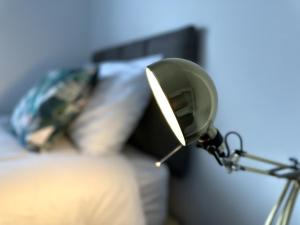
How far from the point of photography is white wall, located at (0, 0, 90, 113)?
7.25ft

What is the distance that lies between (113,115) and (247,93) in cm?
53

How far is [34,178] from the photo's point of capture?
104cm

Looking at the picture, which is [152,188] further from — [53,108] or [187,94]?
[187,94]

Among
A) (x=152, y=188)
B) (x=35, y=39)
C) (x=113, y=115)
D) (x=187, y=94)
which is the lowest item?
(x=152, y=188)

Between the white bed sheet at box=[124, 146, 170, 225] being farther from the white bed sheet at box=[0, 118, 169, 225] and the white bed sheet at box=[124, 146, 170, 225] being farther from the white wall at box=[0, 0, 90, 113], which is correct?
the white wall at box=[0, 0, 90, 113]

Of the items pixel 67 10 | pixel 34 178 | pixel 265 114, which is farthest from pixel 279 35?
pixel 67 10

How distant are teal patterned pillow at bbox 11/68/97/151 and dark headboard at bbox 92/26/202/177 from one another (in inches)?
10.7

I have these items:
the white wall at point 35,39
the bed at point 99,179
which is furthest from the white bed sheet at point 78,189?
the white wall at point 35,39

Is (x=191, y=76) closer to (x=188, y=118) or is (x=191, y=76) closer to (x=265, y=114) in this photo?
(x=188, y=118)

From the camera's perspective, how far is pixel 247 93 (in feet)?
3.33

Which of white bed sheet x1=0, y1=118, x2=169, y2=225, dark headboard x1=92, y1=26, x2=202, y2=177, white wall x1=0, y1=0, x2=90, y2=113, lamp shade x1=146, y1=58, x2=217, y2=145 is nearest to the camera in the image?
lamp shade x1=146, y1=58, x2=217, y2=145

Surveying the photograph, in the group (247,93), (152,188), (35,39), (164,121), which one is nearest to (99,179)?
(152,188)

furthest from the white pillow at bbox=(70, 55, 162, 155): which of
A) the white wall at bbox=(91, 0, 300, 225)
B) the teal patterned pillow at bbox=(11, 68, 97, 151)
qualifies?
the white wall at bbox=(91, 0, 300, 225)

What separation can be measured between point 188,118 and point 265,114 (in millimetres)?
472
